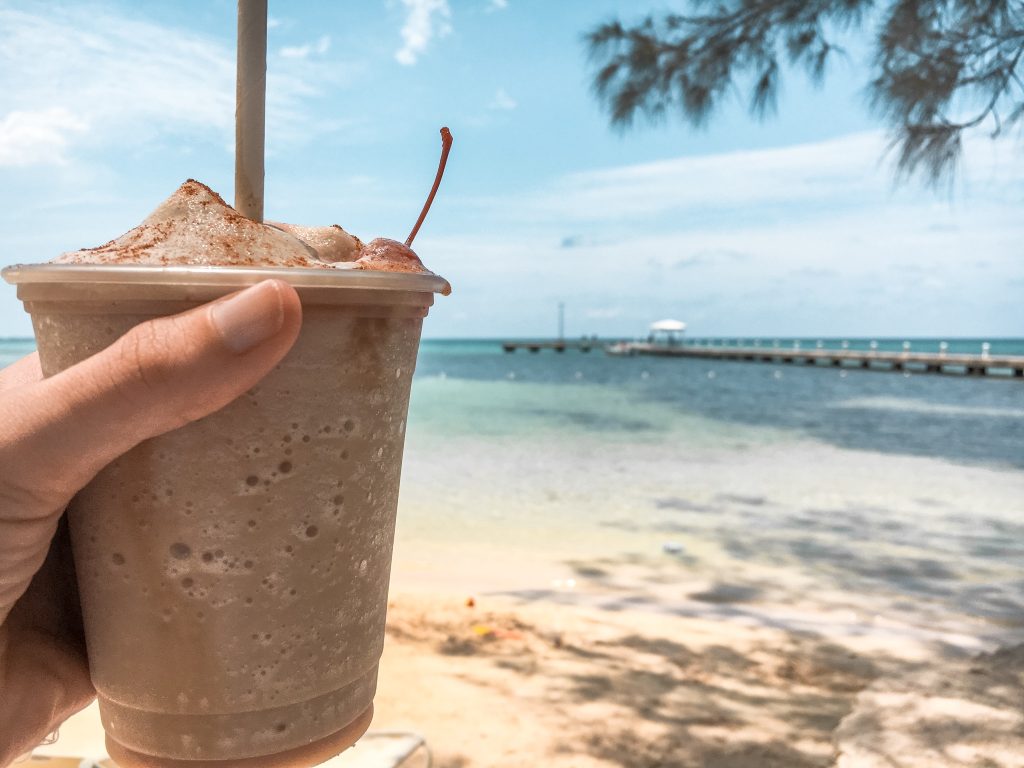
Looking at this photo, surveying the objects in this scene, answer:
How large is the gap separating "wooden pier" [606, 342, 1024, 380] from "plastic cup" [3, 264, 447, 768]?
31.8 metres

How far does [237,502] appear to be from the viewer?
80cm

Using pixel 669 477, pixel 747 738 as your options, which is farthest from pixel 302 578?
pixel 669 477

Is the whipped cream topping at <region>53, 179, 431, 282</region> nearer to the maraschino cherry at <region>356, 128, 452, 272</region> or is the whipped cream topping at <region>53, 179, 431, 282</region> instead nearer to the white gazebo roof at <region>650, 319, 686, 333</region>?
the maraschino cherry at <region>356, 128, 452, 272</region>

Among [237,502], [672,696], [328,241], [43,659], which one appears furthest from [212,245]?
[672,696]

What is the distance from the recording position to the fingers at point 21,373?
1.04 m

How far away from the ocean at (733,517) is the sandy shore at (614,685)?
0.44 m

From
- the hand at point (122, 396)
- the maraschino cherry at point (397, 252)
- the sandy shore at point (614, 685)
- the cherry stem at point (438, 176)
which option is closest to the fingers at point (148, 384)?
the hand at point (122, 396)

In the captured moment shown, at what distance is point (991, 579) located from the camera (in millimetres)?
5367

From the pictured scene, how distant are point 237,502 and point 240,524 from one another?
2 cm

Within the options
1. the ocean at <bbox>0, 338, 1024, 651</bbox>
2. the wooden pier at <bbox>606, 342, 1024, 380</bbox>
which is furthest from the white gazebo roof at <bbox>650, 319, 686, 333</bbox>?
the ocean at <bbox>0, 338, 1024, 651</bbox>

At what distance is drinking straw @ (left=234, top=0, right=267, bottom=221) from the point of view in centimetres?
91

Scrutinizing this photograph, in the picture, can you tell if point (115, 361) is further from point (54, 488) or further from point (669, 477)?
point (669, 477)

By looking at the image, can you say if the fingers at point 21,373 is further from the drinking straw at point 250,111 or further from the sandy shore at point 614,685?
the sandy shore at point 614,685

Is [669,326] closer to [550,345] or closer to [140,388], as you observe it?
[550,345]
